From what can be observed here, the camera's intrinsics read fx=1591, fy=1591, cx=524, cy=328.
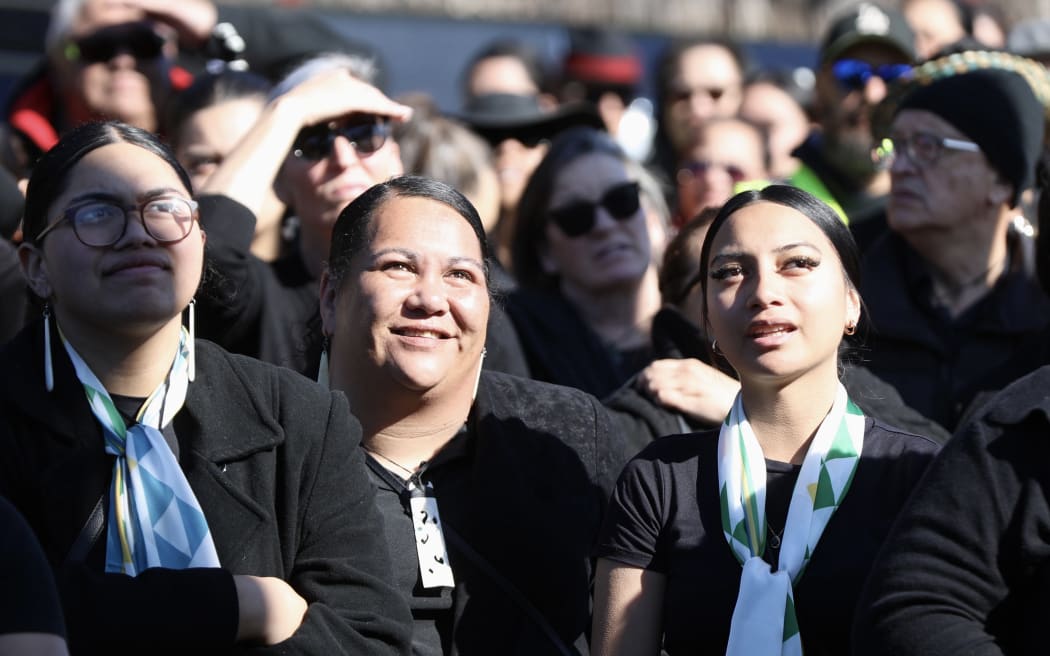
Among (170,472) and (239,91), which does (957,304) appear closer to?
(239,91)

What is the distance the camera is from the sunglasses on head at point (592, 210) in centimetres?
554

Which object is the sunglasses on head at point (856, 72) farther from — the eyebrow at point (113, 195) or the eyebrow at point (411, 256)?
the eyebrow at point (113, 195)

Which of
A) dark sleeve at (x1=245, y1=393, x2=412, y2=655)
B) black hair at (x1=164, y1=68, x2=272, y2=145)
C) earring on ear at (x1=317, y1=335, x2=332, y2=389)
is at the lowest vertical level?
dark sleeve at (x1=245, y1=393, x2=412, y2=655)

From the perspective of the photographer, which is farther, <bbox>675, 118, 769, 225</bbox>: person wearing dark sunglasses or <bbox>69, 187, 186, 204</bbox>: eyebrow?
<bbox>675, 118, 769, 225</bbox>: person wearing dark sunglasses

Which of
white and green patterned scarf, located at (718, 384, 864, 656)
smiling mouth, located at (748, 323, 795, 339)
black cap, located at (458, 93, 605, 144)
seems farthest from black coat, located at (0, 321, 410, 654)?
black cap, located at (458, 93, 605, 144)

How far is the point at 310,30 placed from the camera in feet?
22.6

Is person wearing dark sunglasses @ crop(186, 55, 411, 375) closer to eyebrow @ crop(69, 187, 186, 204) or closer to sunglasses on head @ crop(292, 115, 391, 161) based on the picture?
sunglasses on head @ crop(292, 115, 391, 161)

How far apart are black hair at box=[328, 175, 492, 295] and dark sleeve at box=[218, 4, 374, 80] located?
2.38 m

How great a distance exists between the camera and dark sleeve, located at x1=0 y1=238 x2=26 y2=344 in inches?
174

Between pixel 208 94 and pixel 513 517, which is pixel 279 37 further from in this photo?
pixel 513 517

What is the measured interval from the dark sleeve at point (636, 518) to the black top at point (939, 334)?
4.95ft

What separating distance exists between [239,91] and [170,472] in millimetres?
2472

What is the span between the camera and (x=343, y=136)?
4910mm

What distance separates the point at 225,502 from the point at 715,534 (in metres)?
1.04
